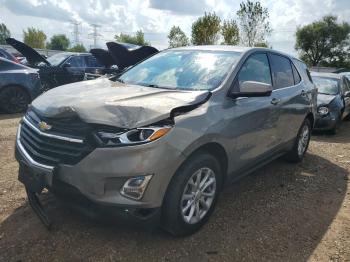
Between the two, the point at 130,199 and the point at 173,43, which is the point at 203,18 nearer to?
the point at 173,43

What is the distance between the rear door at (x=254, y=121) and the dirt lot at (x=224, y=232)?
558mm

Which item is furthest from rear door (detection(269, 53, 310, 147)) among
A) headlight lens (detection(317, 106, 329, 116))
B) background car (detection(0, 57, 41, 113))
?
background car (detection(0, 57, 41, 113))

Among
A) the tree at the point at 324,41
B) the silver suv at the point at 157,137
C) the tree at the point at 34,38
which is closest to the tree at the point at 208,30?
the silver suv at the point at 157,137

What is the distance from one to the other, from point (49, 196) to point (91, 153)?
1.52 m

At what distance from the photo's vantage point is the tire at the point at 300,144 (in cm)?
592

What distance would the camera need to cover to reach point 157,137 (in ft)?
9.87

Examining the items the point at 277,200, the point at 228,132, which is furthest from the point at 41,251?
the point at 277,200

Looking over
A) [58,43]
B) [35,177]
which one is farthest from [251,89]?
[58,43]

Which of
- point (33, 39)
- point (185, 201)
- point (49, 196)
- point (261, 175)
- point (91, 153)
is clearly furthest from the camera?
point (33, 39)

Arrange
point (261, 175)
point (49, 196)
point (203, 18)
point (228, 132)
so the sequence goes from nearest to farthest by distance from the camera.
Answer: point (228, 132)
point (49, 196)
point (261, 175)
point (203, 18)

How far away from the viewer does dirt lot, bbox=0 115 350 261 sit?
3.30 m

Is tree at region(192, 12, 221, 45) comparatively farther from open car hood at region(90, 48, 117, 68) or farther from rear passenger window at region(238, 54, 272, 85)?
rear passenger window at region(238, 54, 272, 85)

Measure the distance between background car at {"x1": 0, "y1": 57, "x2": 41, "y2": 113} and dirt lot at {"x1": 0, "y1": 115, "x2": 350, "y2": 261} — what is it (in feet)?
16.4

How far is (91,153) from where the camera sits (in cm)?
295
